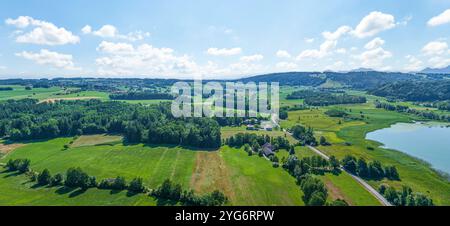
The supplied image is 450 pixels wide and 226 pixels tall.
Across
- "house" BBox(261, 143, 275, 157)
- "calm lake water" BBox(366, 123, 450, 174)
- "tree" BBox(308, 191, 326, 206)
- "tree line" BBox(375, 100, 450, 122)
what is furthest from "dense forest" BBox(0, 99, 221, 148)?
"tree line" BBox(375, 100, 450, 122)

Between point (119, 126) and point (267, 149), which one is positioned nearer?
point (267, 149)

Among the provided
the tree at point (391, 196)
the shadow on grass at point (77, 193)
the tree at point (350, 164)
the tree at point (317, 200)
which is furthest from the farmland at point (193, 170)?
the tree at point (350, 164)

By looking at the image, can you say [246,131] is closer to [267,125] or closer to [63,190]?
[267,125]

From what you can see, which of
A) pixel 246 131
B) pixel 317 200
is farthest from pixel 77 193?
pixel 246 131

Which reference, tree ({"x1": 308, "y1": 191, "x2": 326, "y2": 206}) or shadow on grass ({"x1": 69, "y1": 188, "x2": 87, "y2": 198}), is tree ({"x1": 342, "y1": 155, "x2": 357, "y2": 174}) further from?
shadow on grass ({"x1": 69, "y1": 188, "x2": 87, "y2": 198})
